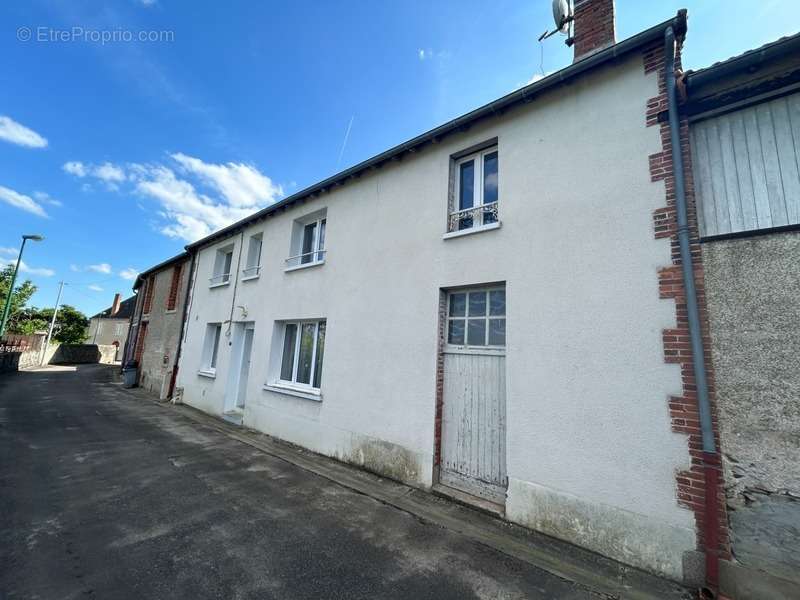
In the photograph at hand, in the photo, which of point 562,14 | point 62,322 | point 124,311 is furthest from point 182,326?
point 124,311

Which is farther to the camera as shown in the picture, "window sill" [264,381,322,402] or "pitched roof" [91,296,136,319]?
"pitched roof" [91,296,136,319]

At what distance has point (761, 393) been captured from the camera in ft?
9.71

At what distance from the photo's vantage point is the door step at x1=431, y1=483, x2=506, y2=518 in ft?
13.8

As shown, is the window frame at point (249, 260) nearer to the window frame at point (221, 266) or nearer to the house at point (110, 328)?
the window frame at point (221, 266)

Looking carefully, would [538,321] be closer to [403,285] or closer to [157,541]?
[403,285]

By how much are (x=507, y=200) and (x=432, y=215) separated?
1.28 meters

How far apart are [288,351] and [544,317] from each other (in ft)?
19.7

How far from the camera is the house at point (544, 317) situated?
3299mm

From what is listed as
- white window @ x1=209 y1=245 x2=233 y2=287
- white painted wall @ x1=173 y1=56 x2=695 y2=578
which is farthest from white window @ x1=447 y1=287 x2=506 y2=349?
white window @ x1=209 y1=245 x2=233 y2=287

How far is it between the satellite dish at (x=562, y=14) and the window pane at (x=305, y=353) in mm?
7173

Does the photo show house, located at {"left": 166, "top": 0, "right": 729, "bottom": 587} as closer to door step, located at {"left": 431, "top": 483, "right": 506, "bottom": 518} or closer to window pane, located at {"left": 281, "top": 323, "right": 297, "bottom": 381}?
door step, located at {"left": 431, "top": 483, "right": 506, "bottom": 518}

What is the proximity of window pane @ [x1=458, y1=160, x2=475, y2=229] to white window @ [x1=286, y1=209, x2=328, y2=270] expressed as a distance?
138 inches

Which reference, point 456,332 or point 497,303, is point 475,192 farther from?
point 456,332

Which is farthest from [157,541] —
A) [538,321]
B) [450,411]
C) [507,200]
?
[507,200]
